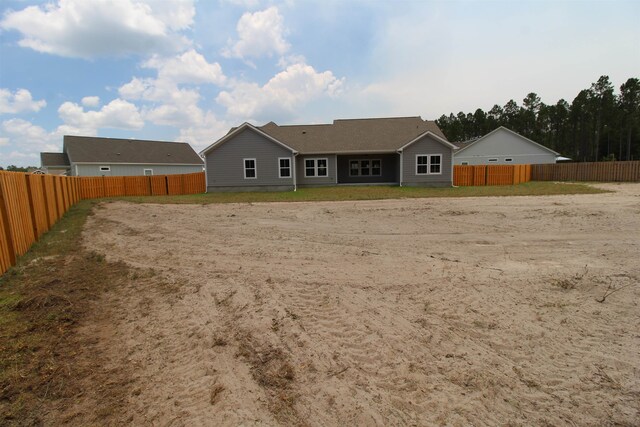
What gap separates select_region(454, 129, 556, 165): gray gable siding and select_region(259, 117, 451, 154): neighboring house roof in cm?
954

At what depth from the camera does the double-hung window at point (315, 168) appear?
1037 inches

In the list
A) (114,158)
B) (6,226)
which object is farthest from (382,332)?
(114,158)

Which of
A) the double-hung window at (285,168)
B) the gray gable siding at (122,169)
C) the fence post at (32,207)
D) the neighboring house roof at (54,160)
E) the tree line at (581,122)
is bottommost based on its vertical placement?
the fence post at (32,207)

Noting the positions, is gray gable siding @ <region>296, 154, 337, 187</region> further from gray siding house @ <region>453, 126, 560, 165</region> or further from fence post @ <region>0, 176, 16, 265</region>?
fence post @ <region>0, 176, 16, 265</region>

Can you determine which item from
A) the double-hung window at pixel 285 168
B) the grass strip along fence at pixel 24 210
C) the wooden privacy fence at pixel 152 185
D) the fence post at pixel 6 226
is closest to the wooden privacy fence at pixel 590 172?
the double-hung window at pixel 285 168

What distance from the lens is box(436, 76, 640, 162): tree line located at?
5288 cm

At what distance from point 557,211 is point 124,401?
12981 millimetres

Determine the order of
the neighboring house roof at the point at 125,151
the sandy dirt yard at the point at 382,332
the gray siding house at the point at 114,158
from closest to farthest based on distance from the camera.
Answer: the sandy dirt yard at the point at 382,332 → the gray siding house at the point at 114,158 → the neighboring house roof at the point at 125,151

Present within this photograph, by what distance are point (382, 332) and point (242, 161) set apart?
22323 millimetres

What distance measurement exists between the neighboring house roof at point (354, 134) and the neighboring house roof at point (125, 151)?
50.2 feet

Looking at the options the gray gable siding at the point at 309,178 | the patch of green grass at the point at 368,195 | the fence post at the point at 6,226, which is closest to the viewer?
the fence post at the point at 6,226

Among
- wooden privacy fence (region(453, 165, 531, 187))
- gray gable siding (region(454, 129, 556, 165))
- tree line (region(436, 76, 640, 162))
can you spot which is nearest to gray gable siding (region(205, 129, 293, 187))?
wooden privacy fence (region(453, 165, 531, 187))

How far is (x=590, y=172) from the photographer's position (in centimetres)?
2877

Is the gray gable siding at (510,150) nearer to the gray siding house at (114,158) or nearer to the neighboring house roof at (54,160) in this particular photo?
the gray siding house at (114,158)
